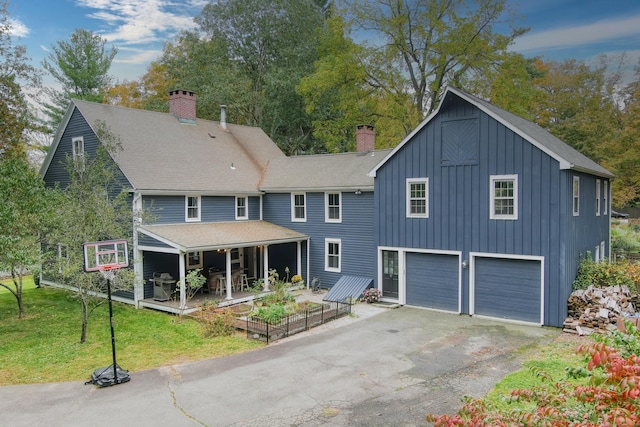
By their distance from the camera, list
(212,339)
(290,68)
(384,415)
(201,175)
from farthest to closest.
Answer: (290,68) < (201,175) < (212,339) < (384,415)

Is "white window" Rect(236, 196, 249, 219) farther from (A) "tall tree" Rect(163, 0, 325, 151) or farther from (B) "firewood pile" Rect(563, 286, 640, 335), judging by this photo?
(A) "tall tree" Rect(163, 0, 325, 151)

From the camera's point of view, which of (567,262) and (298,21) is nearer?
(567,262)

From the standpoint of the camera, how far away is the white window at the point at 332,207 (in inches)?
779

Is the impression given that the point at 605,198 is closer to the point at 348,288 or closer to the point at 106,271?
the point at 348,288

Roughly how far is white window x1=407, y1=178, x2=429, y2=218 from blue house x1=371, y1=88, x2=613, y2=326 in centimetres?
4

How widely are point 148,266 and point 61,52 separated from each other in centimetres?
2863

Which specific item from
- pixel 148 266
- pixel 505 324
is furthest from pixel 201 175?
pixel 505 324

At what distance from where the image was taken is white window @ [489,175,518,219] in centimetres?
1423

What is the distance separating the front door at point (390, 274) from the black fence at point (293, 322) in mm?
2302

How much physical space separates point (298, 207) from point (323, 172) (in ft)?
6.85

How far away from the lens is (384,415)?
25.9 ft

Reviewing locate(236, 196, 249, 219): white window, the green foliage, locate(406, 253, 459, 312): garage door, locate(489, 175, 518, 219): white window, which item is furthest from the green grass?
the green foliage

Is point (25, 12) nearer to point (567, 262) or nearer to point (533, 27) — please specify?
point (567, 262)

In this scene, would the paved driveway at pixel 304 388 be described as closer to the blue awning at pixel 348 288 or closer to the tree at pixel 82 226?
the tree at pixel 82 226
